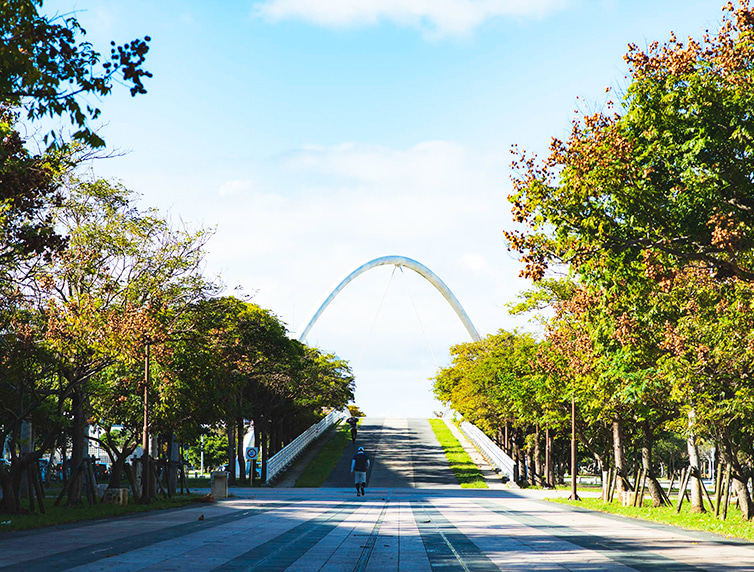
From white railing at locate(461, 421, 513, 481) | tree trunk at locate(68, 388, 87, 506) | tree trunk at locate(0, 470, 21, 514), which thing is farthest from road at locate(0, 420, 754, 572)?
white railing at locate(461, 421, 513, 481)

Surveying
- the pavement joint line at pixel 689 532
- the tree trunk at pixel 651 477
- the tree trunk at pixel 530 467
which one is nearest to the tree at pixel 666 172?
the pavement joint line at pixel 689 532

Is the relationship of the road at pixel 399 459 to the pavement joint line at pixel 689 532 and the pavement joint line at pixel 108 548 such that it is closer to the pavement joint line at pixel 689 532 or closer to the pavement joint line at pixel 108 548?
the pavement joint line at pixel 689 532

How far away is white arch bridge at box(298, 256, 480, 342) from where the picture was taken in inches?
3654

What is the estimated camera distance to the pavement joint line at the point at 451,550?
1035 centimetres

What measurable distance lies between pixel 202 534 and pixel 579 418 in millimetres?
30553

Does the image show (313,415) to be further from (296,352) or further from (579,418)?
(579,418)

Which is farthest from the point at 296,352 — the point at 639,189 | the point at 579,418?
the point at 639,189

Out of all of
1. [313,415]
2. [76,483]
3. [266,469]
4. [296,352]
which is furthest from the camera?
[313,415]

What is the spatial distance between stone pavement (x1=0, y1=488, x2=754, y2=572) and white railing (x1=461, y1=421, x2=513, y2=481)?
102 ft

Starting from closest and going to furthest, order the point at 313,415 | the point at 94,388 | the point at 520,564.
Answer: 1. the point at 520,564
2. the point at 94,388
3. the point at 313,415

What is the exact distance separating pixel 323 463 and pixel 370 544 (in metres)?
44.6

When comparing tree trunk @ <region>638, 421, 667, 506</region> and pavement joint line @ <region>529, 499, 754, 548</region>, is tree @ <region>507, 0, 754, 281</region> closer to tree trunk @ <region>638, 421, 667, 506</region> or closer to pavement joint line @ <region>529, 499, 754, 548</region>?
pavement joint line @ <region>529, 499, 754, 548</region>

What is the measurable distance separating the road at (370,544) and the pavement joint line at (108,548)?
2 cm

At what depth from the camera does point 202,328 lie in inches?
1089
